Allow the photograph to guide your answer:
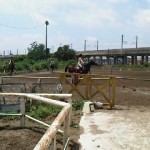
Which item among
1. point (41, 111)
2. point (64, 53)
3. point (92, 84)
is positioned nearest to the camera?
point (41, 111)

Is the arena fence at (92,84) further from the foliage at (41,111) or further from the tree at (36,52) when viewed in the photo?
the tree at (36,52)

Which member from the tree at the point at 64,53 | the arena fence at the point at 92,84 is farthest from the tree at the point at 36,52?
the arena fence at the point at 92,84

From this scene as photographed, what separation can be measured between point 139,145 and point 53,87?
20.3 feet

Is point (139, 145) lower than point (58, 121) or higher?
lower

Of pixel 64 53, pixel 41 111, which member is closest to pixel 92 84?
pixel 41 111

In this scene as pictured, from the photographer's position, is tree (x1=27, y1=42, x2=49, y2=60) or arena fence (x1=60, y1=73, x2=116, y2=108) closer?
arena fence (x1=60, y1=73, x2=116, y2=108)

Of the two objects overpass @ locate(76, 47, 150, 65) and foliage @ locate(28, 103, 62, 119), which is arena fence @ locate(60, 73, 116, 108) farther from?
overpass @ locate(76, 47, 150, 65)

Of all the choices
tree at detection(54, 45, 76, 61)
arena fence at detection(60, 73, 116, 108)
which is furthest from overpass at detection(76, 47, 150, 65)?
arena fence at detection(60, 73, 116, 108)

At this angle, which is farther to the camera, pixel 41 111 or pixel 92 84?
pixel 92 84

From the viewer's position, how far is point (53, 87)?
13.6 metres

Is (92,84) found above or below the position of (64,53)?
below

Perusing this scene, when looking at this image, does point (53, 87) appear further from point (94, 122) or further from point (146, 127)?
point (146, 127)

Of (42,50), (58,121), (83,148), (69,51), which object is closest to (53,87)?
(83,148)

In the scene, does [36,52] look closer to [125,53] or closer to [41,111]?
[125,53]
